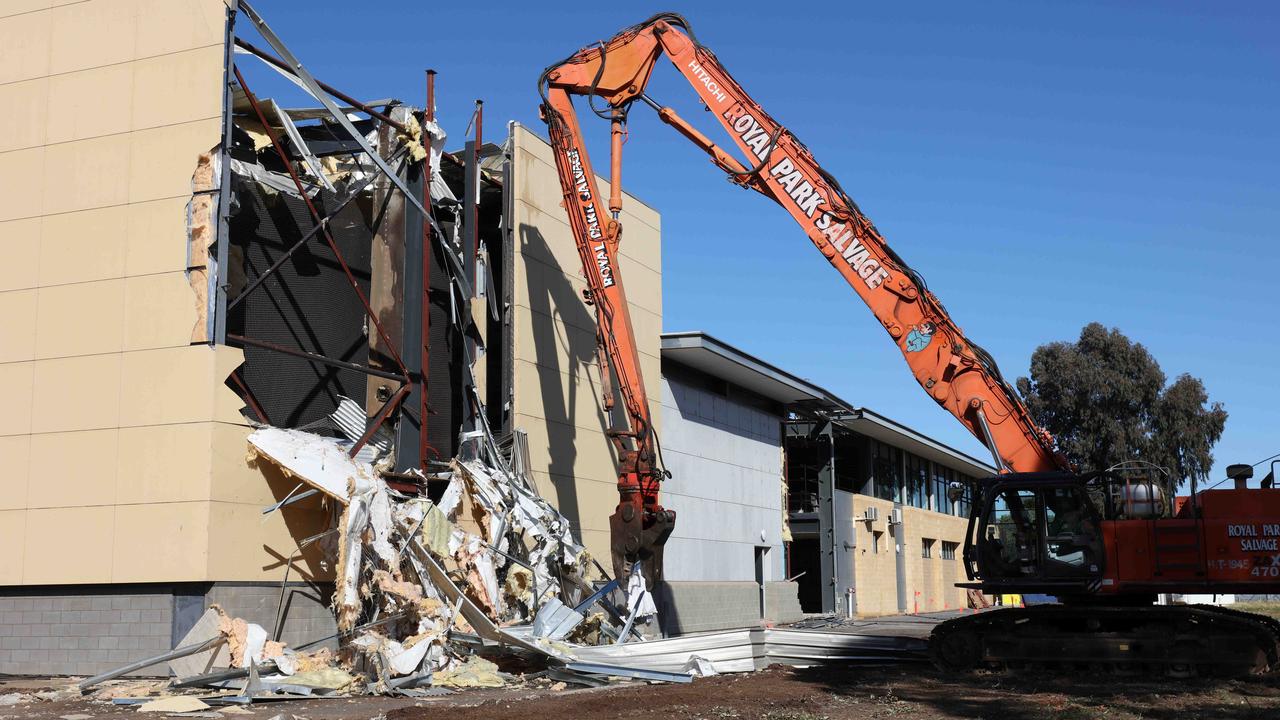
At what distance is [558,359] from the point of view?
2481 centimetres

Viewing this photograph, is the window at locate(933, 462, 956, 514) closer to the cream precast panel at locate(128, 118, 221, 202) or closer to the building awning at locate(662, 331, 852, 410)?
the building awning at locate(662, 331, 852, 410)

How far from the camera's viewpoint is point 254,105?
1831 centimetres

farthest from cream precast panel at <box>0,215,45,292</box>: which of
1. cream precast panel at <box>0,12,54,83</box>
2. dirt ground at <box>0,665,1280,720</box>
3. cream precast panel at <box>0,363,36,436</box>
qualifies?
dirt ground at <box>0,665,1280,720</box>

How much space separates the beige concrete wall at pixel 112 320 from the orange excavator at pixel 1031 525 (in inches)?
262

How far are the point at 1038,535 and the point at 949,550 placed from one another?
41.6 metres

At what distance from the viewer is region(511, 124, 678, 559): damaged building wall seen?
23.6 meters

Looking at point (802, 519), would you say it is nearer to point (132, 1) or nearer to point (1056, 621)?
point (1056, 621)

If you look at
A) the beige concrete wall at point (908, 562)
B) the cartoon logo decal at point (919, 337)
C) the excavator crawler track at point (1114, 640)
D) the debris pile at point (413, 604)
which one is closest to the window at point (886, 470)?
the beige concrete wall at point (908, 562)

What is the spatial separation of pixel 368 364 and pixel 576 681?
7267mm

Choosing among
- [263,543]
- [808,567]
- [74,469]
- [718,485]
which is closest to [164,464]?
[74,469]

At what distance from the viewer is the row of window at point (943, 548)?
52375 millimetres

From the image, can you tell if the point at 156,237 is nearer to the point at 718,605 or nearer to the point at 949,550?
the point at 718,605

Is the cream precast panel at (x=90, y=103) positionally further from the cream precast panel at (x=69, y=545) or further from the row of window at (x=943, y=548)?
the row of window at (x=943, y=548)

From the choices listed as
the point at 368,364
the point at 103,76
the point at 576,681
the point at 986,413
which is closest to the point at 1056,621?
the point at 986,413
